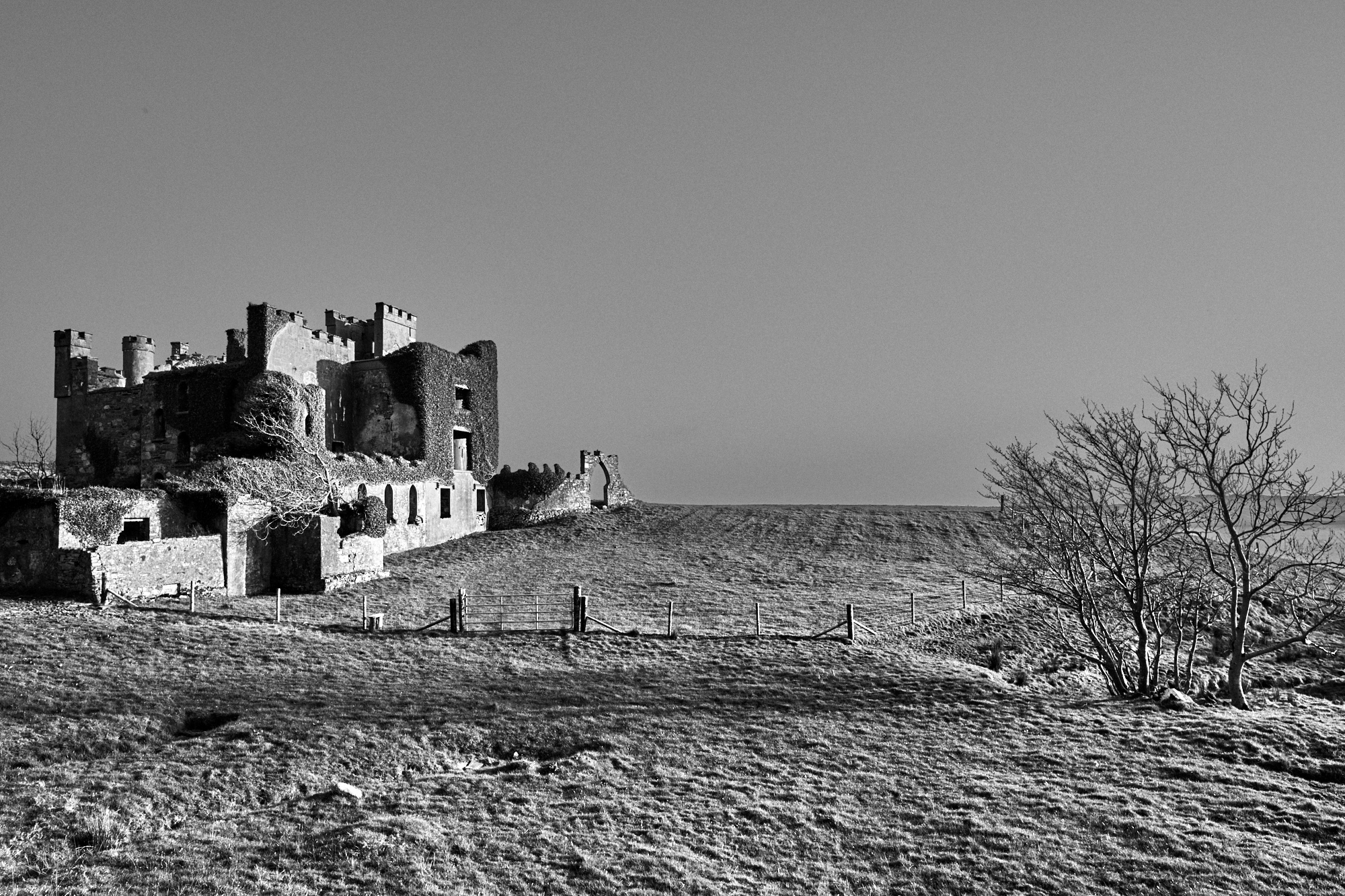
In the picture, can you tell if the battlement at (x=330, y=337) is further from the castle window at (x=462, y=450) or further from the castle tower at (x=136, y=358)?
the castle tower at (x=136, y=358)

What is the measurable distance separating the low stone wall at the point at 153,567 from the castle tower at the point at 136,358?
24941 mm

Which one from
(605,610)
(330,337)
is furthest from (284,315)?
(605,610)

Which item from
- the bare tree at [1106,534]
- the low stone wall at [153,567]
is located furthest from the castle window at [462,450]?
the bare tree at [1106,534]

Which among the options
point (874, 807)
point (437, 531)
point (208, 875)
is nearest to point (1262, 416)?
point (874, 807)

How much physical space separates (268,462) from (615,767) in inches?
886

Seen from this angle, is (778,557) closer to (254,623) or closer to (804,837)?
(254,623)

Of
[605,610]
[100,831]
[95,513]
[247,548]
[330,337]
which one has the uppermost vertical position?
[330,337]

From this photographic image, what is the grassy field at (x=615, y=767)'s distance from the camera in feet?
29.1

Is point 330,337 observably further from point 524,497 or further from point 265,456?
point 524,497

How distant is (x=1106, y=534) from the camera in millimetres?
18250

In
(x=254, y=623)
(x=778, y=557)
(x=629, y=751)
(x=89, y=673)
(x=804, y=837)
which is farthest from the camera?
(x=778, y=557)

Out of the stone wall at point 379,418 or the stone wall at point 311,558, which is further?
the stone wall at point 379,418

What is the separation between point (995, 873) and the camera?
8977 mm

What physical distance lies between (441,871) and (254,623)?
1418 cm
